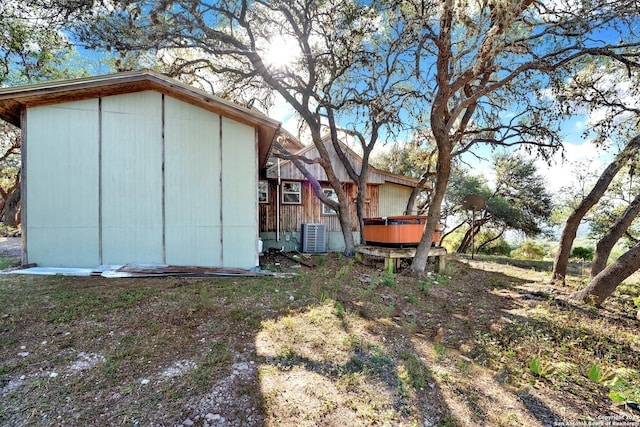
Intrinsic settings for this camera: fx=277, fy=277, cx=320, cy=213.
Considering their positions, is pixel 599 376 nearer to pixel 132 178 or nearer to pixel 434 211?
pixel 434 211

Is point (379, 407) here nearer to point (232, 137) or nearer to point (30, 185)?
point (232, 137)

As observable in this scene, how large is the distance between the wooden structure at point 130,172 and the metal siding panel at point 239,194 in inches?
0.9

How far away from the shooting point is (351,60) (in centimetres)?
771

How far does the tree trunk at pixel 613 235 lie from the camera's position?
619 centimetres

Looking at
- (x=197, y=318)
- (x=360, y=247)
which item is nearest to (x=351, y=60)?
(x=360, y=247)

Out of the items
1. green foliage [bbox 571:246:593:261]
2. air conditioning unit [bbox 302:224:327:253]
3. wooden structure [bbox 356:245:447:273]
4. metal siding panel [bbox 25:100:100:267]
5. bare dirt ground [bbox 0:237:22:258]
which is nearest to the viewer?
metal siding panel [bbox 25:100:100:267]

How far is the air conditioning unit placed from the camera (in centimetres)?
1062

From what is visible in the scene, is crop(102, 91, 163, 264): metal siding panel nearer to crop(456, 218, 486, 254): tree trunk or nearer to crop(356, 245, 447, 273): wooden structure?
crop(356, 245, 447, 273): wooden structure

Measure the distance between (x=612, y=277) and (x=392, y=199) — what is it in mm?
7974

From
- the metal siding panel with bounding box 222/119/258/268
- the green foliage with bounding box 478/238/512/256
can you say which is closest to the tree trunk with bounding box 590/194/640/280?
the metal siding panel with bounding box 222/119/258/268

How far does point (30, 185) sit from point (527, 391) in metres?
8.66

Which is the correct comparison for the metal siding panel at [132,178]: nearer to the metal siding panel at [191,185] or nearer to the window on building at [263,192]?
the metal siding panel at [191,185]

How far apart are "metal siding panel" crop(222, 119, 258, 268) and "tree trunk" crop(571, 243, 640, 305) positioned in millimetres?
7019

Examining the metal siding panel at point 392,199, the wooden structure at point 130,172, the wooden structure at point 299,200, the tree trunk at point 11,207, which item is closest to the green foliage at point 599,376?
the wooden structure at point 130,172
